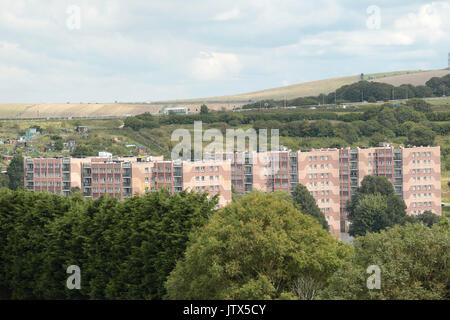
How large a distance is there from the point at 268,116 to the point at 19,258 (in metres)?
121

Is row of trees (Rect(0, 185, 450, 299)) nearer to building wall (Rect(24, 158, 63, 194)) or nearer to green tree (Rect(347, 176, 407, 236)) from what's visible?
green tree (Rect(347, 176, 407, 236))

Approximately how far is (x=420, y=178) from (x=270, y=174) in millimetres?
22330

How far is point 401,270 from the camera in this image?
2530cm

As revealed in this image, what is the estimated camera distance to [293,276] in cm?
2864

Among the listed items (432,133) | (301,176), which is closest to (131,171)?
(301,176)

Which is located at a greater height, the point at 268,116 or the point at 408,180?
the point at 268,116

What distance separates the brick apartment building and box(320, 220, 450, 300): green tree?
68203 mm

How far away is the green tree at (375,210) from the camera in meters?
91.4

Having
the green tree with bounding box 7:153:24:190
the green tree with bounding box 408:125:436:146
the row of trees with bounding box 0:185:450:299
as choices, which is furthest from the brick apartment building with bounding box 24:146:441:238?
the row of trees with bounding box 0:185:450:299

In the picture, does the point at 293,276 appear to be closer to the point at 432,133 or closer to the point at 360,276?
the point at 360,276

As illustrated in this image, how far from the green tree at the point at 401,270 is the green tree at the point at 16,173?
88141mm

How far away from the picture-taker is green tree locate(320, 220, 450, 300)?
24.7 metres
